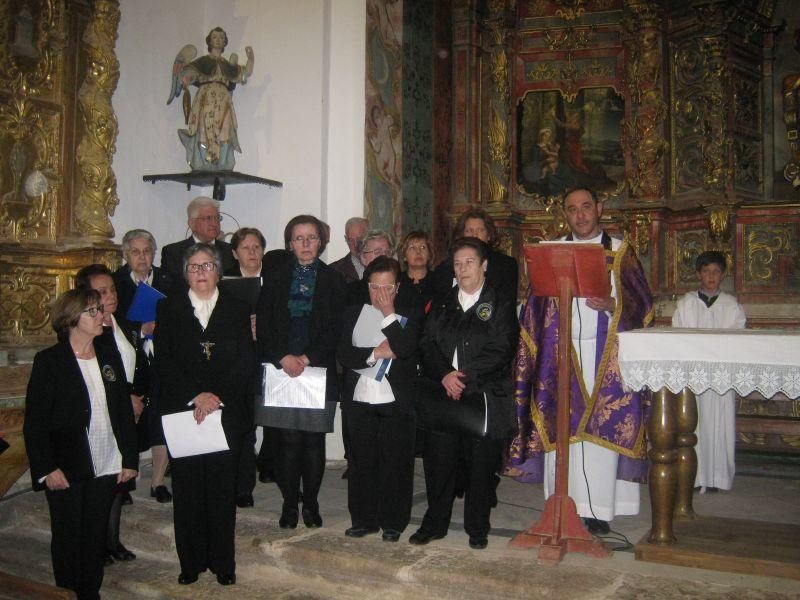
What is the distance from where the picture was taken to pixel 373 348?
4684 millimetres

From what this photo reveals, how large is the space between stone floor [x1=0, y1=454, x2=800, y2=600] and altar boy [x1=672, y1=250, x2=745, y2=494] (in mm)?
153

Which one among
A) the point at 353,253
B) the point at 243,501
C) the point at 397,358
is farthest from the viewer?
the point at 353,253

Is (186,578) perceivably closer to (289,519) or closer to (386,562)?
(289,519)

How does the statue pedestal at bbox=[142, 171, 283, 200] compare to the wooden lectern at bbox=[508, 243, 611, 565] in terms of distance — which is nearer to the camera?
the wooden lectern at bbox=[508, 243, 611, 565]

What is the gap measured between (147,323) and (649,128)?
217 inches

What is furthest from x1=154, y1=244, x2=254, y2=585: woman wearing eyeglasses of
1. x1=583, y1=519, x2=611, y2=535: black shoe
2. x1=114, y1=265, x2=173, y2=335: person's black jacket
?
x1=583, y1=519, x2=611, y2=535: black shoe

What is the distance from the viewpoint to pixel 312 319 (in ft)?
16.1

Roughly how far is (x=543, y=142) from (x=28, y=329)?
215 inches

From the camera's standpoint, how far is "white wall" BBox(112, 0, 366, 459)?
7.33 m

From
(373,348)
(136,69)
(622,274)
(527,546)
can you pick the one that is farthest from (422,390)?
(136,69)

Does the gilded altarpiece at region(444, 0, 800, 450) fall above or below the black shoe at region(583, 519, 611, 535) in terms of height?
above

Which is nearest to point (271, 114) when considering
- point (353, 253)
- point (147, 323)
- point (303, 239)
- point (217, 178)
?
point (217, 178)

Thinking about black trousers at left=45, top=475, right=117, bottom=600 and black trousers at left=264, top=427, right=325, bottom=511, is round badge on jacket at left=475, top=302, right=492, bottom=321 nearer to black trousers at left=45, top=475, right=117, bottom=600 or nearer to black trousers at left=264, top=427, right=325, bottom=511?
black trousers at left=264, top=427, right=325, bottom=511

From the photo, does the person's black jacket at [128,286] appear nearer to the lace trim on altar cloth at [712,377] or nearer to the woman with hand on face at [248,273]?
the woman with hand on face at [248,273]
